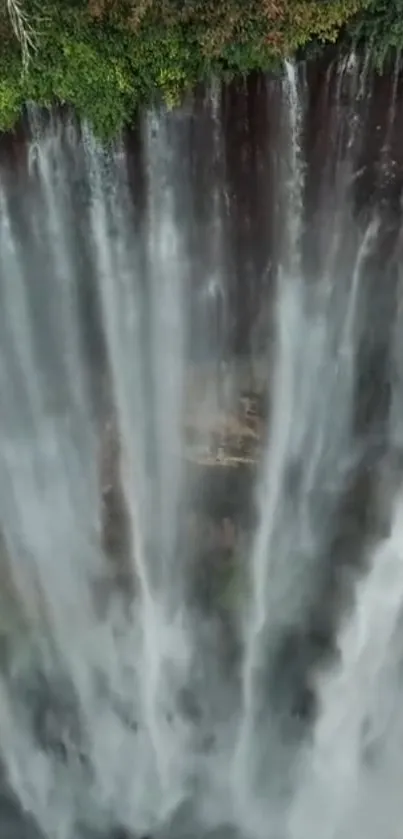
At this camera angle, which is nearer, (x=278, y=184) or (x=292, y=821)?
(x=278, y=184)

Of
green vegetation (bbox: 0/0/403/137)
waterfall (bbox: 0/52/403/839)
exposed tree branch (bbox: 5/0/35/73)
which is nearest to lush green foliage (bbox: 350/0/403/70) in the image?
green vegetation (bbox: 0/0/403/137)

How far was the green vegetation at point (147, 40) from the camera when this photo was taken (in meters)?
6.25

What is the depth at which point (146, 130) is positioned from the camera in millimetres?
7051

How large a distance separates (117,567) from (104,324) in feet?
9.29

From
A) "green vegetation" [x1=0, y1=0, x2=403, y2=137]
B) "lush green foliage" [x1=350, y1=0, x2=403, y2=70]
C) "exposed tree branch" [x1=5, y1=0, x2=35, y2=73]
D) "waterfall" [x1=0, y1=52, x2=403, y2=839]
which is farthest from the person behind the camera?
"waterfall" [x1=0, y1=52, x2=403, y2=839]

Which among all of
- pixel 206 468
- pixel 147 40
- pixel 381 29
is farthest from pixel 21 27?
pixel 206 468

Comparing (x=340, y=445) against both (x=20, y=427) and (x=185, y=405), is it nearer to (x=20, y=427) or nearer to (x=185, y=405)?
(x=185, y=405)

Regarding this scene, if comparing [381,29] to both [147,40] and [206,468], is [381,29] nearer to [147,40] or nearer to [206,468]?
[147,40]

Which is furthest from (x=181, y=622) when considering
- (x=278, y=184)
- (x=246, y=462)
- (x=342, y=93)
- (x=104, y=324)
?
(x=342, y=93)

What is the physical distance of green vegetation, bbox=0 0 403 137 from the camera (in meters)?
6.25

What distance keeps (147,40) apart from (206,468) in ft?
13.4

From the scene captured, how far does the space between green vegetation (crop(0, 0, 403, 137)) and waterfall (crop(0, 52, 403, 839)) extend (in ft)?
0.80

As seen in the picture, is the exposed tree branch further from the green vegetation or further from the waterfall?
the waterfall

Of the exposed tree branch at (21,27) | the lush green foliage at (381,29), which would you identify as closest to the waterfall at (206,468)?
the lush green foliage at (381,29)
